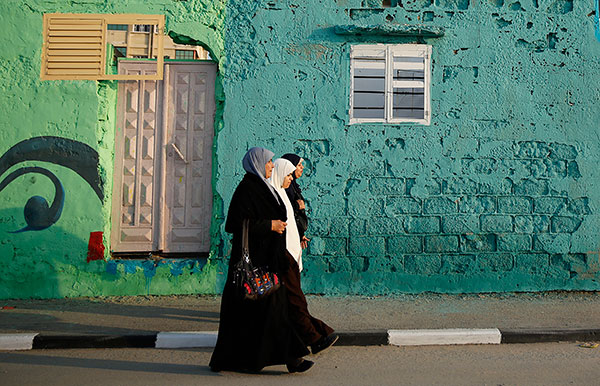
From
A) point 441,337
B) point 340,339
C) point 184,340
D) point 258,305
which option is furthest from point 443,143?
point 184,340

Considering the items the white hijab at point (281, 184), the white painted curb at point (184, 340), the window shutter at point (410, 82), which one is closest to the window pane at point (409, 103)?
the window shutter at point (410, 82)

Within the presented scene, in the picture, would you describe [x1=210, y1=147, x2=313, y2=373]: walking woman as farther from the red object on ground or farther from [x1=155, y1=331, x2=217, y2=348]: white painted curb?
the red object on ground

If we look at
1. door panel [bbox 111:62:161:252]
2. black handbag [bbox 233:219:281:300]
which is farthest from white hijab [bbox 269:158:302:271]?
door panel [bbox 111:62:161:252]

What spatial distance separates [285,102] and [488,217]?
120 inches

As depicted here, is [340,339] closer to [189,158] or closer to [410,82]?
[189,158]

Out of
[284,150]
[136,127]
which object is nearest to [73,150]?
[136,127]

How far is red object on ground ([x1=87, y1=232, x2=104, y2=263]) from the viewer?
7215mm

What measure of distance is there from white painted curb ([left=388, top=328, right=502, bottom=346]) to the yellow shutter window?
450 centimetres

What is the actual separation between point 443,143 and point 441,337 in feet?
9.74

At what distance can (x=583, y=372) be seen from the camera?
4363 millimetres

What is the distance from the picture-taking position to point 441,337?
5.30 m

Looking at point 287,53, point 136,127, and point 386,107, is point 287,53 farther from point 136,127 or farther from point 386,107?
point 136,127

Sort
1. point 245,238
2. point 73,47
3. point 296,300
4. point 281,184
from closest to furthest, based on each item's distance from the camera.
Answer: point 245,238
point 296,300
point 281,184
point 73,47

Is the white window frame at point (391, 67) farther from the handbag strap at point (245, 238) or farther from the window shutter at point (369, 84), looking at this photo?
the handbag strap at point (245, 238)
